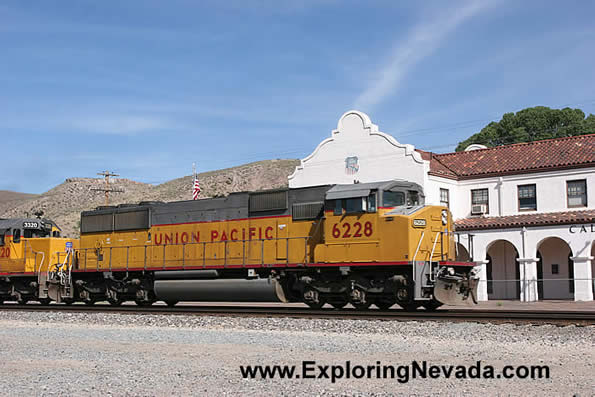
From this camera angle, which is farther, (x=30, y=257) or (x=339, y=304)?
(x=30, y=257)

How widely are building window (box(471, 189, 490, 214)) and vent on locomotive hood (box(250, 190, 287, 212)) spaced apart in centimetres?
1796

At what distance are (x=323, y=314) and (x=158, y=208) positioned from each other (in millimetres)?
9184

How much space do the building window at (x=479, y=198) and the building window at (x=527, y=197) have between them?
6.03 ft

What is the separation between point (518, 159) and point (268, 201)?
19.5 m

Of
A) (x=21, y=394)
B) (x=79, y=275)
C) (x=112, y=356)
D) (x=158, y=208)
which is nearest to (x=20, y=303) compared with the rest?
(x=79, y=275)

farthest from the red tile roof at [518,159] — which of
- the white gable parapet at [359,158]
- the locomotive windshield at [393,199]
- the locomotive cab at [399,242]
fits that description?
the locomotive cab at [399,242]

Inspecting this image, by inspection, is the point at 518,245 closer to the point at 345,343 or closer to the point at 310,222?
the point at 310,222

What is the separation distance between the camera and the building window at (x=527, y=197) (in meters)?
33.9

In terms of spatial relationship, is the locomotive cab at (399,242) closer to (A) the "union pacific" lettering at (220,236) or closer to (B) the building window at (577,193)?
(A) the "union pacific" lettering at (220,236)

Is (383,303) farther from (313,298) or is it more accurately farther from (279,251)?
(279,251)

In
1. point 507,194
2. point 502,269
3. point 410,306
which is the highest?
point 507,194

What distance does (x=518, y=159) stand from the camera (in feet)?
115

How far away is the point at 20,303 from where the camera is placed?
27625 millimetres

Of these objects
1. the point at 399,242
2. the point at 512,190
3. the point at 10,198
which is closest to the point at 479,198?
the point at 512,190
